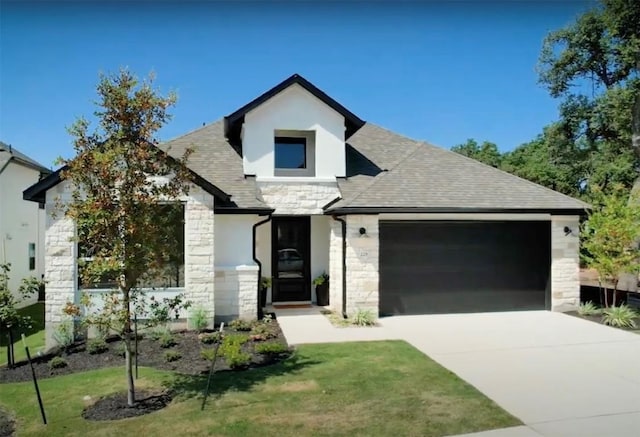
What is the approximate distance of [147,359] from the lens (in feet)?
29.2

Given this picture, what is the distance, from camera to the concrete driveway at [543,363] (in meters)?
5.70

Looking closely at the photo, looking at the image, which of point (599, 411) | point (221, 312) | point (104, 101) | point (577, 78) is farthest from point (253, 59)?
point (577, 78)

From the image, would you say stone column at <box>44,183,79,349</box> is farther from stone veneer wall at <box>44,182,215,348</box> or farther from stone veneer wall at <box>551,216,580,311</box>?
stone veneer wall at <box>551,216,580,311</box>

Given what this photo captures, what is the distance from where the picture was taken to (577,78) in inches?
762

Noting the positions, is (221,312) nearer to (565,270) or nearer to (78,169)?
(78,169)

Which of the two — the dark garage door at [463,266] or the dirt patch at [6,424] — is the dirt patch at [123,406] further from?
the dark garage door at [463,266]

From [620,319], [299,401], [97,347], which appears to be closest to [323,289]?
[97,347]

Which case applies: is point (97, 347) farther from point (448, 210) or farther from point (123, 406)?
point (448, 210)

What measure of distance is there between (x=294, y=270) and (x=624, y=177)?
66.9 ft

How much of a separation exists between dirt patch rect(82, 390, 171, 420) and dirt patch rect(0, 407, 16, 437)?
2.72 ft

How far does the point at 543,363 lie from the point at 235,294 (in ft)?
24.2

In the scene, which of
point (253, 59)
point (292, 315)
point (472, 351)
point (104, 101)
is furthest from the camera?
point (292, 315)

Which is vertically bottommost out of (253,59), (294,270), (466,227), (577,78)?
(294,270)

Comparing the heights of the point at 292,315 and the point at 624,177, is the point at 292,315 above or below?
below
